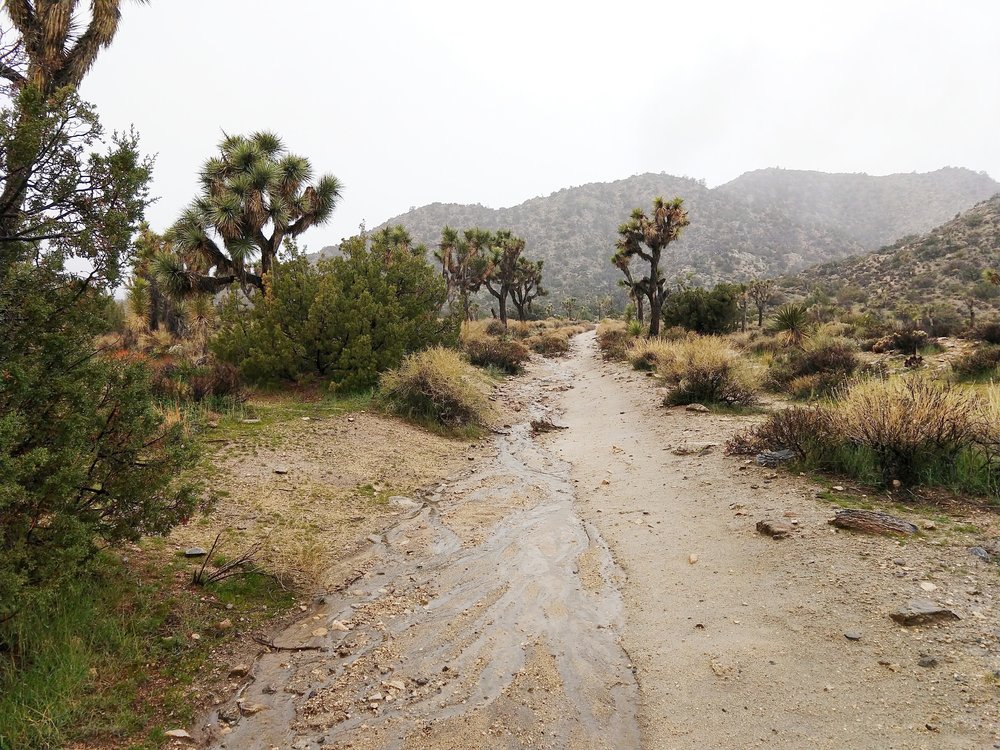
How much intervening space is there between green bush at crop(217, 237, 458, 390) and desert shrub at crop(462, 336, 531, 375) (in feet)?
21.5

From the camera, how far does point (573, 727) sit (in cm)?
340

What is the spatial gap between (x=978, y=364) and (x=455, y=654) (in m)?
14.5

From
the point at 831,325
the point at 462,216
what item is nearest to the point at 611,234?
the point at 462,216

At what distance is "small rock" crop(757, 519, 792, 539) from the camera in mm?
Result: 5617

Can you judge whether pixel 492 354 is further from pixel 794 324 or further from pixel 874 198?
pixel 874 198

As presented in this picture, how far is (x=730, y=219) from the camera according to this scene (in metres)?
124

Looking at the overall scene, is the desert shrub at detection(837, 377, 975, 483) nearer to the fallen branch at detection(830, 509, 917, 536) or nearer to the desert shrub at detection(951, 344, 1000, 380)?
the fallen branch at detection(830, 509, 917, 536)

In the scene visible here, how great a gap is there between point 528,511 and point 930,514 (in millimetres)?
4721

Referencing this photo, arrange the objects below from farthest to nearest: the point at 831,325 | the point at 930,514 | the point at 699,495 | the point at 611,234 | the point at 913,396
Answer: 1. the point at 611,234
2. the point at 831,325
3. the point at 699,495
4. the point at 913,396
5. the point at 930,514

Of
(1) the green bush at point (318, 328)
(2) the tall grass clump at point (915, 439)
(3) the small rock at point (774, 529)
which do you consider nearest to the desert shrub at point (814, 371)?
(2) the tall grass clump at point (915, 439)

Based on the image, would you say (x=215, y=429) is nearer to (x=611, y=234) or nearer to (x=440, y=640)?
(x=440, y=640)

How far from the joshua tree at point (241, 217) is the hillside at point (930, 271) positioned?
3156cm

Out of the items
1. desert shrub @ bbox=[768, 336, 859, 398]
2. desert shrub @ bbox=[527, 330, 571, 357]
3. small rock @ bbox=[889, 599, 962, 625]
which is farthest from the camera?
desert shrub @ bbox=[527, 330, 571, 357]

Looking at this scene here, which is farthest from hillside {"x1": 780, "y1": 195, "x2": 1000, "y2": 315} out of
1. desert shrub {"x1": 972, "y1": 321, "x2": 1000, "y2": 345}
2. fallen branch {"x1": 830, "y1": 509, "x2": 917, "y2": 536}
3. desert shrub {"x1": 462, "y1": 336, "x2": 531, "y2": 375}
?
fallen branch {"x1": 830, "y1": 509, "x2": 917, "y2": 536}
